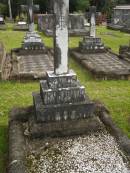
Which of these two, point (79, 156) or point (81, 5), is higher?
point (81, 5)

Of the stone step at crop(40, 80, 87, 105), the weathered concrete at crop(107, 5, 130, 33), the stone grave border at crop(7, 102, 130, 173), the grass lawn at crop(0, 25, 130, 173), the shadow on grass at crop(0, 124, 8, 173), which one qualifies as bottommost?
the shadow on grass at crop(0, 124, 8, 173)

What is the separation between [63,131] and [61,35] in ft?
5.70

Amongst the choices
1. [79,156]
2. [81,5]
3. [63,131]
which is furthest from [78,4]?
[79,156]

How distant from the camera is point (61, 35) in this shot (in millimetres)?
5441

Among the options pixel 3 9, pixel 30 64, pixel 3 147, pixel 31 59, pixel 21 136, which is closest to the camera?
pixel 21 136

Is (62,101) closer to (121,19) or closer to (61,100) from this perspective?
(61,100)

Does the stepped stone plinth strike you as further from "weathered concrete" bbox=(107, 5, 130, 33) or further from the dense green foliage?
the dense green foliage

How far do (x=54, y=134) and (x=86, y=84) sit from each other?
4.20 m

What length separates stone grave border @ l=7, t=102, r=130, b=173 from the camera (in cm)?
428

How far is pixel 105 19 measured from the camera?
36344 mm

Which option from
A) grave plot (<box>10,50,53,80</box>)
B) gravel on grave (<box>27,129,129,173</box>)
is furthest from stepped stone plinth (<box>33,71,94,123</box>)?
grave plot (<box>10,50,53,80</box>)

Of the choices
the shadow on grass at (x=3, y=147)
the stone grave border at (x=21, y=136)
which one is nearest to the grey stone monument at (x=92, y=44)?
the stone grave border at (x=21, y=136)

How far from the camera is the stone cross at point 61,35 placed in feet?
17.2

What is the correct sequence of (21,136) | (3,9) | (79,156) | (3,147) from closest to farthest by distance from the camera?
(79,156) → (21,136) → (3,147) → (3,9)
